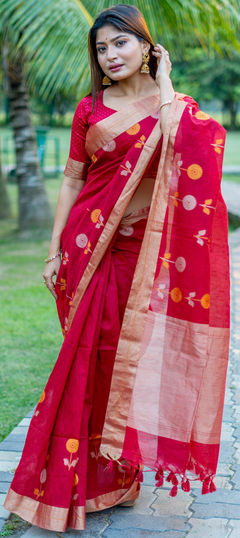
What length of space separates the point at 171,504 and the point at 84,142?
4.69ft

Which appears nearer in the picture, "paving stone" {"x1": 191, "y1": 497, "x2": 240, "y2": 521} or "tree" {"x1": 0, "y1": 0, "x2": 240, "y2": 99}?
"paving stone" {"x1": 191, "y1": 497, "x2": 240, "y2": 521}

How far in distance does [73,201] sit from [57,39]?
4.30 meters

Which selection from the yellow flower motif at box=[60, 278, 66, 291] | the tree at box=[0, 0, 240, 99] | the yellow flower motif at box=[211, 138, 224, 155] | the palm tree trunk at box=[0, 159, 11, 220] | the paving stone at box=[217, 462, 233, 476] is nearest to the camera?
the yellow flower motif at box=[211, 138, 224, 155]

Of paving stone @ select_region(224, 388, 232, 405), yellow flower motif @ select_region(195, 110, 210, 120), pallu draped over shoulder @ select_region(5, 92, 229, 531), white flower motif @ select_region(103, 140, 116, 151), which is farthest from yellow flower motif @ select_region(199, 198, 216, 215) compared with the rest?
paving stone @ select_region(224, 388, 232, 405)

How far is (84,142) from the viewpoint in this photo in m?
2.55

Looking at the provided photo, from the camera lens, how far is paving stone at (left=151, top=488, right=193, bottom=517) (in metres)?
2.67

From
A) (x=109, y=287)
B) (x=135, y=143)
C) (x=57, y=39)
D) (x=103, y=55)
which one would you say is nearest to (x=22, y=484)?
(x=109, y=287)

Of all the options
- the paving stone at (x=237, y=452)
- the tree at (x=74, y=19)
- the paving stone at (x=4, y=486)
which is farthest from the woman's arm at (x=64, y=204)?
the tree at (x=74, y=19)

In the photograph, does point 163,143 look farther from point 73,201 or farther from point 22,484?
point 22,484

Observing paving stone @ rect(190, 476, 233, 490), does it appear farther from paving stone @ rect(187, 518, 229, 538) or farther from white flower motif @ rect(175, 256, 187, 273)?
white flower motif @ rect(175, 256, 187, 273)

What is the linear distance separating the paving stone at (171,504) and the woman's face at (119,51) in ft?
5.27

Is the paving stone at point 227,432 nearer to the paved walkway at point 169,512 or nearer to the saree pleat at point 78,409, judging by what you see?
the paved walkway at point 169,512

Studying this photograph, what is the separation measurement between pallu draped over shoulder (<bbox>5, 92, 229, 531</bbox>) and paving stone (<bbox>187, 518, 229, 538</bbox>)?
198mm

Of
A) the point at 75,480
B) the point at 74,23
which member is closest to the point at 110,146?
the point at 75,480
